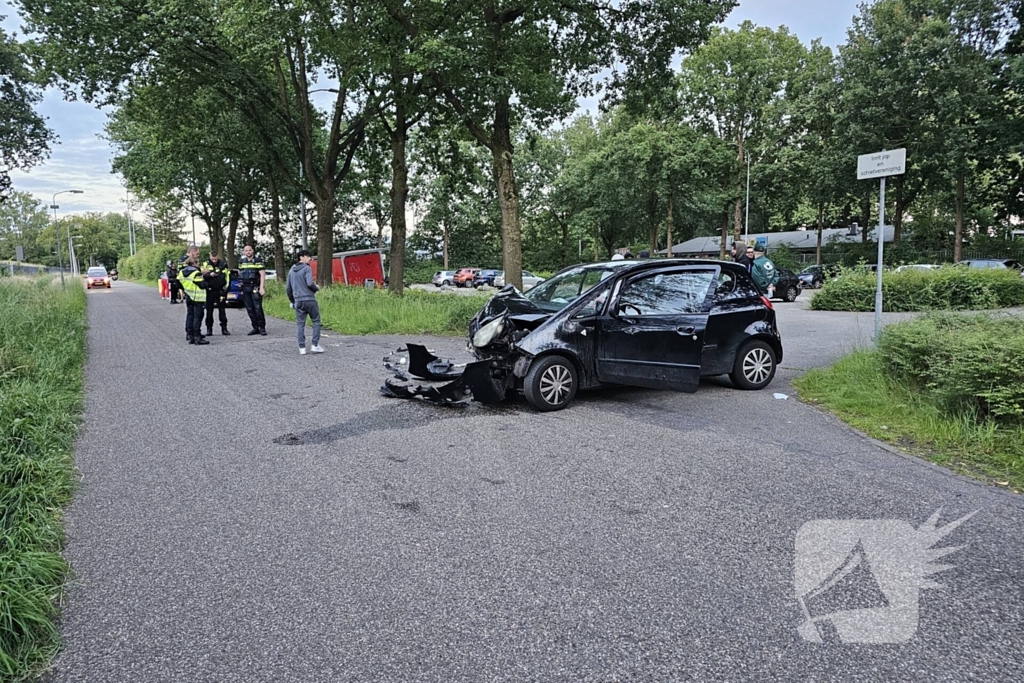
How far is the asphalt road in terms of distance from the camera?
2555 mm

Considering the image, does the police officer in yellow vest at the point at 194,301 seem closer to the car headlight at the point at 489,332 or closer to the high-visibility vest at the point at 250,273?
the high-visibility vest at the point at 250,273

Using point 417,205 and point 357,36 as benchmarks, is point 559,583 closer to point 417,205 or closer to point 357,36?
point 357,36

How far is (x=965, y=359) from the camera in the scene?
17.5 feet

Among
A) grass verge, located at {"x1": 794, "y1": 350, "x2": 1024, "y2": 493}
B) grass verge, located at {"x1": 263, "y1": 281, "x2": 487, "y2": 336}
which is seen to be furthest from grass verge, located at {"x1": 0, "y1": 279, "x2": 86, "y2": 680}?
grass verge, located at {"x1": 263, "y1": 281, "x2": 487, "y2": 336}

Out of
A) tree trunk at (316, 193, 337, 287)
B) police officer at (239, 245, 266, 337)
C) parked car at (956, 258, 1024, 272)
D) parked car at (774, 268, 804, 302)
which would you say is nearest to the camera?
police officer at (239, 245, 266, 337)

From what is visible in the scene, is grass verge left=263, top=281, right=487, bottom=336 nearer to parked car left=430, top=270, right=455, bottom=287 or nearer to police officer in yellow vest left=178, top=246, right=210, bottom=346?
police officer in yellow vest left=178, top=246, right=210, bottom=346

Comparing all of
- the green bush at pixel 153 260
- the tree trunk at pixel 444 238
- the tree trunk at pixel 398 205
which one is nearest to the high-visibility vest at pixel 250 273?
the tree trunk at pixel 398 205

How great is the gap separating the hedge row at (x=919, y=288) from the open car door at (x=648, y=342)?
13903 mm

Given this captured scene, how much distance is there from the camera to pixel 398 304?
15.4 m

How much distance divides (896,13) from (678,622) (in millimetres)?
40975

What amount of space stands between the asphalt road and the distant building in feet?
143

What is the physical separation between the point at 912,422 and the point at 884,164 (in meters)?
3.72

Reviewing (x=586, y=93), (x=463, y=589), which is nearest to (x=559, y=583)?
(x=463, y=589)

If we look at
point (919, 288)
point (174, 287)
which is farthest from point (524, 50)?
point (174, 287)
